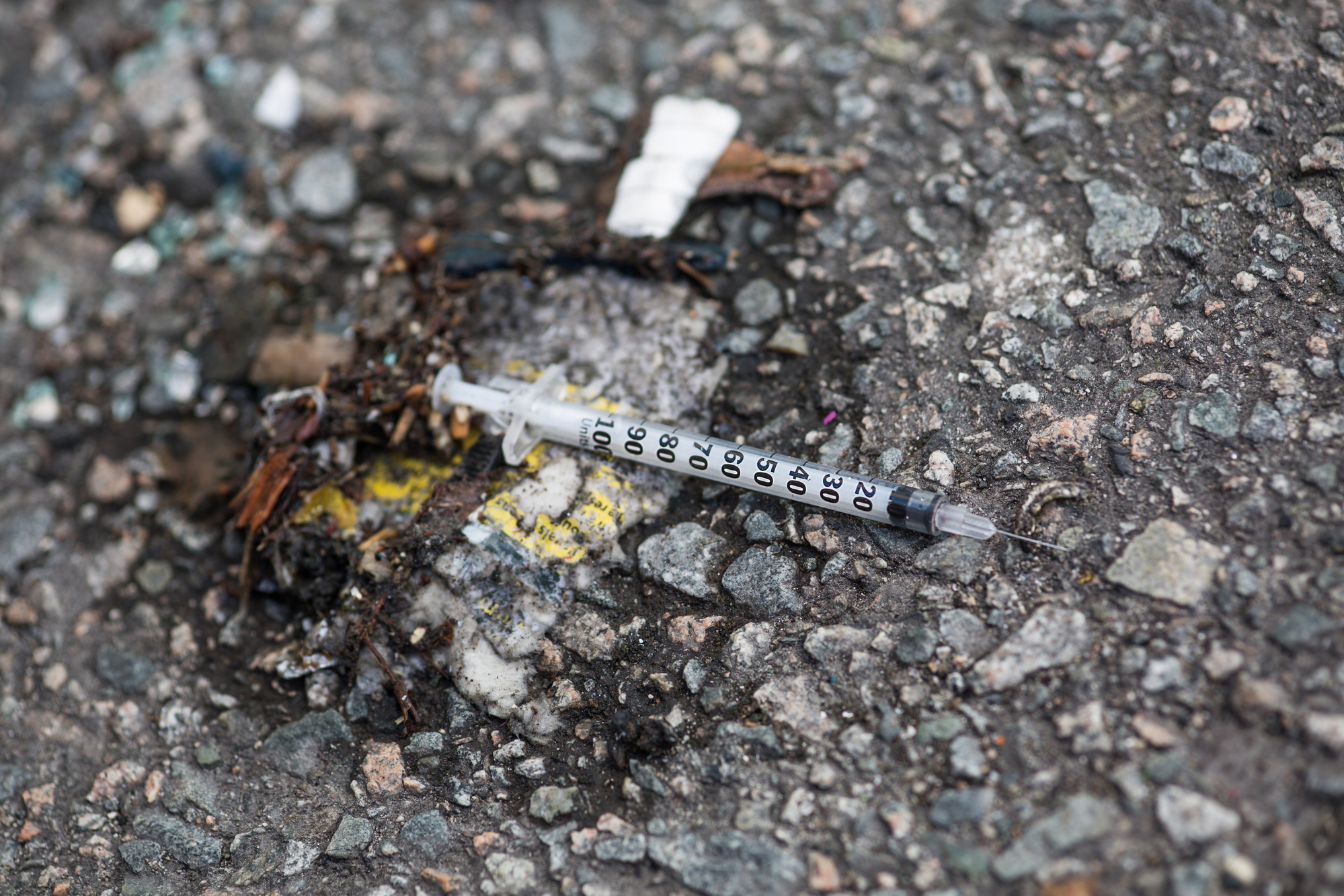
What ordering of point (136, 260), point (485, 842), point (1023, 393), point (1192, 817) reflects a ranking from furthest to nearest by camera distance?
point (136, 260) < point (1023, 393) < point (485, 842) < point (1192, 817)

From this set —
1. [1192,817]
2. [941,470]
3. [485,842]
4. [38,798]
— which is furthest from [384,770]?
[1192,817]

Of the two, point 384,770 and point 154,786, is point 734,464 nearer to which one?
point 384,770

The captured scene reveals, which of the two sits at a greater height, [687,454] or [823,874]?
[687,454]

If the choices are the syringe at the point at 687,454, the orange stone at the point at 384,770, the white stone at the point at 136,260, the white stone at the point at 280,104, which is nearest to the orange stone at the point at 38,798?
the orange stone at the point at 384,770

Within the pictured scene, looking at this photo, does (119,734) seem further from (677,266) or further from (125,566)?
(677,266)

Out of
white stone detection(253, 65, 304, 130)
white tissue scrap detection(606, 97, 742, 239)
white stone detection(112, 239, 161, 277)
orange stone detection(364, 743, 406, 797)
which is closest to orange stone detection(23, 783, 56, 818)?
orange stone detection(364, 743, 406, 797)

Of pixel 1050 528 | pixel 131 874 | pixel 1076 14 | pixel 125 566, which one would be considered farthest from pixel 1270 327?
pixel 125 566
